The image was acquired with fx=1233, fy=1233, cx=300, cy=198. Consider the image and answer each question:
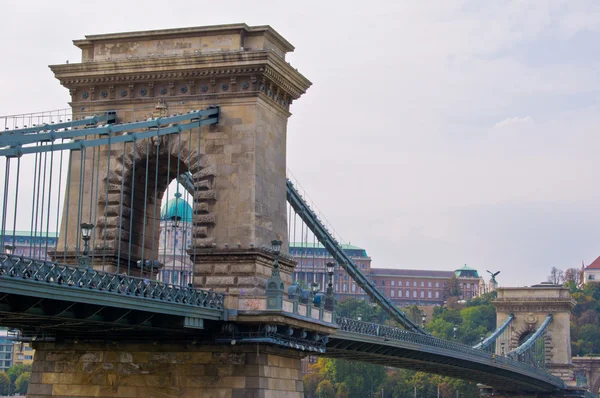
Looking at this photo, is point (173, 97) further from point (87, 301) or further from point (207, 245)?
point (87, 301)

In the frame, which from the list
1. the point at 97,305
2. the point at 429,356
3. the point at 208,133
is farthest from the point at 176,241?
the point at 97,305

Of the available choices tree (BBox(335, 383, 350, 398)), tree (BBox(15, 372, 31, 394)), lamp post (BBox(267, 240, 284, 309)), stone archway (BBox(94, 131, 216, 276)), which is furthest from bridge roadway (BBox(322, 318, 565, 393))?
tree (BBox(15, 372, 31, 394))

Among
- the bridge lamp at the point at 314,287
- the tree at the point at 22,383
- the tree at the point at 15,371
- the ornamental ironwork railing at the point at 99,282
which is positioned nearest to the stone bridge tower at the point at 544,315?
the bridge lamp at the point at 314,287

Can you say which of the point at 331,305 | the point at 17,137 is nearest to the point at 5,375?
the point at 331,305

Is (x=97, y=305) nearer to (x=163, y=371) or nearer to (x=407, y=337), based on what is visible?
(x=163, y=371)

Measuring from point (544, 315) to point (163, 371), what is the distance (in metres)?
93.7

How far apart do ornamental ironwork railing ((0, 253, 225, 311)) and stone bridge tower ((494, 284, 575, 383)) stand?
3662 inches

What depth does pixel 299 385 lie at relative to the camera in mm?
47250

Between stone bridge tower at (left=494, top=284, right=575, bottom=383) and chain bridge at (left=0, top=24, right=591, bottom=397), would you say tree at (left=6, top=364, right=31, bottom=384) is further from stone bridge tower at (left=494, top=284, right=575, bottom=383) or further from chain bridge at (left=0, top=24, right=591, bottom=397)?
chain bridge at (left=0, top=24, right=591, bottom=397)

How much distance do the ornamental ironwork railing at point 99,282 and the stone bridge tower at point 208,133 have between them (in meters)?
2.86

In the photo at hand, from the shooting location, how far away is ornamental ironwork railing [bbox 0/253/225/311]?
107 feet

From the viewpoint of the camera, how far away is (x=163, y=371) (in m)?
45.2

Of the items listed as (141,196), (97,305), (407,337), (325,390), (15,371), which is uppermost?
(15,371)

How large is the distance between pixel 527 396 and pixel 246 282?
83.2 meters
